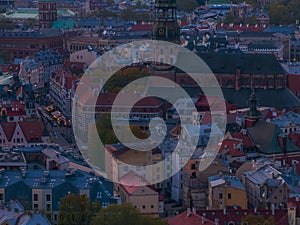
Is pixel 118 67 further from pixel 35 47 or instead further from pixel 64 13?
pixel 64 13

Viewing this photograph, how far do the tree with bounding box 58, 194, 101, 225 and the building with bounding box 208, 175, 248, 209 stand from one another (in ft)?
16.8

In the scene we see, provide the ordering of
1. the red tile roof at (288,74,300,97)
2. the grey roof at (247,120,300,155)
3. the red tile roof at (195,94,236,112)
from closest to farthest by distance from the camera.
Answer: the grey roof at (247,120,300,155), the red tile roof at (195,94,236,112), the red tile roof at (288,74,300,97)

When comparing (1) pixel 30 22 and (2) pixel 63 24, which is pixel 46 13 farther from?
(1) pixel 30 22

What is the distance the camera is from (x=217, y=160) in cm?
3891

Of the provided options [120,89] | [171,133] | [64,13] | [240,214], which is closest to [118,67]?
[120,89]

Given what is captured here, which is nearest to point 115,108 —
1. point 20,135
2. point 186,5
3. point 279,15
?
point 20,135

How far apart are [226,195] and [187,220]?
10.2 feet

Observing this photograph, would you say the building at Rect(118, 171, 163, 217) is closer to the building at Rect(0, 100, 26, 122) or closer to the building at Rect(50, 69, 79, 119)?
the building at Rect(0, 100, 26, 122)

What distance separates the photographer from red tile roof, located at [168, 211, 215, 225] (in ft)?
107

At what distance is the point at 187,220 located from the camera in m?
33.0

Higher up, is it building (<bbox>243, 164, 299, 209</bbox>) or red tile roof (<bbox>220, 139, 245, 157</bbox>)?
red tile roof (<bbox>220, 139, 245, 157</bbox>)

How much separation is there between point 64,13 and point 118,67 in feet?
154

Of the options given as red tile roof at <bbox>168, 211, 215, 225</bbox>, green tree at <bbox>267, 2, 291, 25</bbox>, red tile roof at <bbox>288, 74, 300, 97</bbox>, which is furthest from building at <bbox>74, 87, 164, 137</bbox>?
green tree at <bbox>267, 2, 291, 25</bbox>

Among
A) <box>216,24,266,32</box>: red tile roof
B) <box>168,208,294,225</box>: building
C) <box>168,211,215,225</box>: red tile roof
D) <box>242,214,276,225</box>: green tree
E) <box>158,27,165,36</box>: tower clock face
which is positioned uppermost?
<box>158,27,165,36</box>: tower clock face
